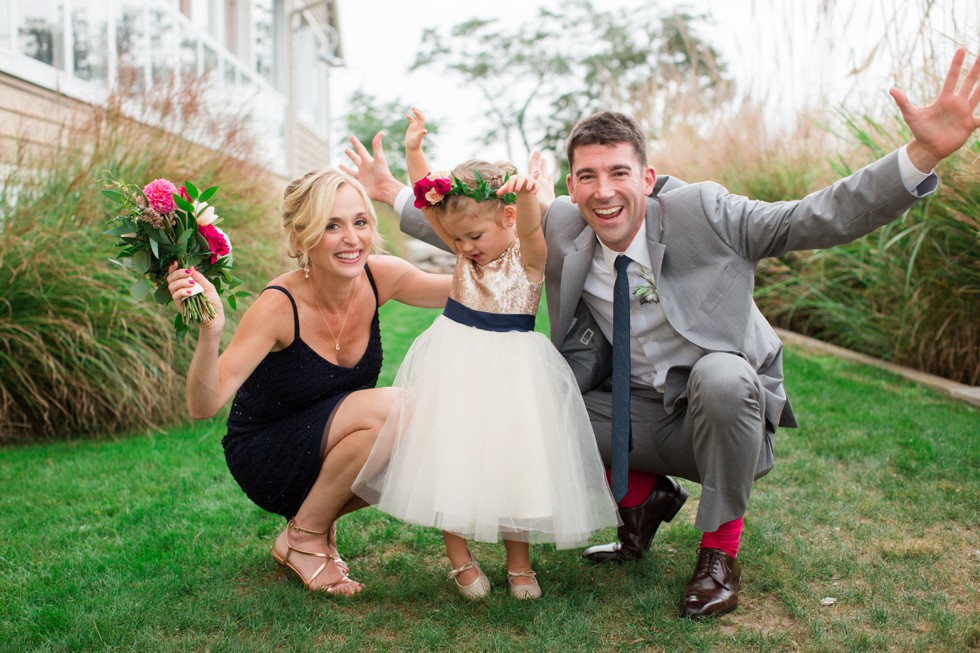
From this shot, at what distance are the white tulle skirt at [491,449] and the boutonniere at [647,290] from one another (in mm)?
380

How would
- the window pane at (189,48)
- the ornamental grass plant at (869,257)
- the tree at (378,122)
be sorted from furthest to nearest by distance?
1. the tree at (378,122)
2. the window pane at (189,48)
3. the ornamental grass plant at (869,257)

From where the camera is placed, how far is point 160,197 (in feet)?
8.25

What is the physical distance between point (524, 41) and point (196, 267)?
31.5 m

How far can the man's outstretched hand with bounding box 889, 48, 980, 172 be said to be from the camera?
94.2 inches

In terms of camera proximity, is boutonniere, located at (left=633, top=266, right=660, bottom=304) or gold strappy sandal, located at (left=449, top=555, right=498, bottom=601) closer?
gold strappy sandal, located at (left=449, top=555, right=498, bottom=601)

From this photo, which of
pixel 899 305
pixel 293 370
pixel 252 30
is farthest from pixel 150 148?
pixel 252 30

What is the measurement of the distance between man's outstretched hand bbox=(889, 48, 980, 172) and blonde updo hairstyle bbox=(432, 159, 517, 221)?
1.21 m

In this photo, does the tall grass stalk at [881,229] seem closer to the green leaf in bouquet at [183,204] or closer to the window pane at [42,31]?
the green leaf in bouquet at [183,204]

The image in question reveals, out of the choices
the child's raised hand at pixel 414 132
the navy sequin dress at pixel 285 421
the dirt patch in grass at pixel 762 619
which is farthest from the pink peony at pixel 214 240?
the dirt patch in grass at pixel 762 619

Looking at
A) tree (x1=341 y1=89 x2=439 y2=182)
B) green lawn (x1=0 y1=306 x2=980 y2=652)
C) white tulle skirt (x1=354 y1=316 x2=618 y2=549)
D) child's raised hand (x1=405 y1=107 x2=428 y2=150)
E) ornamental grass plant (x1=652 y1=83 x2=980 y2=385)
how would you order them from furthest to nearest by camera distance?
1. tree (x1=341 y1=89 x2=439 y2=182)
2. ornamental grass plant (x1=652 y1=83 x2=980 y2=385)
3. child's raised hand (x1=405 y1=107 x2=428 y2=150)
4. white tulle skirt (x1=354 y1=316 x2=618 y2=549)
5. green lawn (x1=0 y1=306 x2=980 y2=652)

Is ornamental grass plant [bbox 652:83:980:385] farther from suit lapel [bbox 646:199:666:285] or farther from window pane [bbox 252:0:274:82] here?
window pane [bbox 252:0:274:82]

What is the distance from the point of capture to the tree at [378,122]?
113 ft

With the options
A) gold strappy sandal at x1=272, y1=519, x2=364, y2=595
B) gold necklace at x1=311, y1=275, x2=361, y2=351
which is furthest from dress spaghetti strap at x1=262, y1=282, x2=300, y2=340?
gold strappy sandal at x1=272, y1=519, x2=364, y2=595

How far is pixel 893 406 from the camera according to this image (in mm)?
5078
